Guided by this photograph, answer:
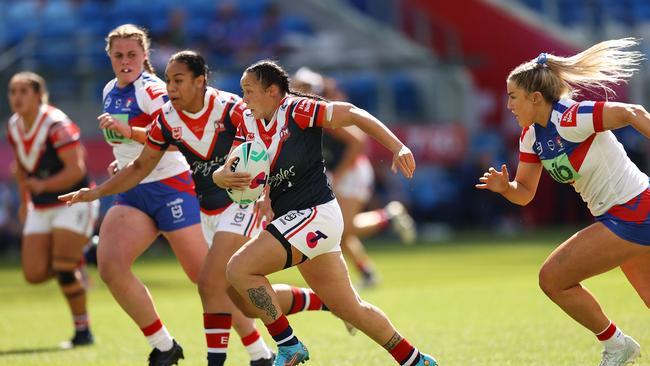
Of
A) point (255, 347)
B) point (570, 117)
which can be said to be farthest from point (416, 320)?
point (570, 117)

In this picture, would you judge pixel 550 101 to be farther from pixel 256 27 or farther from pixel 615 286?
pixel 256 27

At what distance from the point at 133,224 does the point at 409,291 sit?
6.43 metres

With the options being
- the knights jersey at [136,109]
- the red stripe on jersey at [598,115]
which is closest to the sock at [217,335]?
the knights jersey at [136,109]

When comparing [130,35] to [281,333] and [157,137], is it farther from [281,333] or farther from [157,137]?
[281,333]

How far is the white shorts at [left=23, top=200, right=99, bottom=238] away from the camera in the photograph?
10727mm

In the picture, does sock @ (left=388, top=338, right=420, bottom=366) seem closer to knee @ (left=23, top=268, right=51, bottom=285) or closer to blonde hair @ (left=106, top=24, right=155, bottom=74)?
blonde hair @ (left=106, top=24, right=155, bottom=74)

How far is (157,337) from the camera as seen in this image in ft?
26.3

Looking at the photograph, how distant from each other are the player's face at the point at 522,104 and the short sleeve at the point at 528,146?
100 mm

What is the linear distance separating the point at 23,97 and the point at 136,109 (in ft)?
9.36

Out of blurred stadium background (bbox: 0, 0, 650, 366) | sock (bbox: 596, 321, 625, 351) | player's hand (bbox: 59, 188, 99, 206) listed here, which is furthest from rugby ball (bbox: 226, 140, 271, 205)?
blurred stadium background (bbox: 0, 0, 650, 366)

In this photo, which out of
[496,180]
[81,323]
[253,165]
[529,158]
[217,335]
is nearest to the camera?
[253,165]

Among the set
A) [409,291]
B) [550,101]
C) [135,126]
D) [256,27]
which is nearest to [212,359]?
[135,126]

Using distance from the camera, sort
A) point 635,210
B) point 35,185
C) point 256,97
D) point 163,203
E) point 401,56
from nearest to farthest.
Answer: point 635,210 → point 256,97 → point 163,203 → point 35,185 → point 401,56

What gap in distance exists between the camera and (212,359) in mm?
7535
